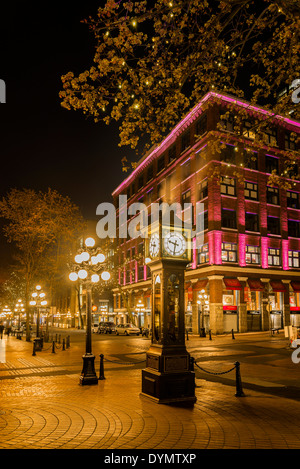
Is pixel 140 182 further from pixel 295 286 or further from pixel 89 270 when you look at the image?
pixel 89 270

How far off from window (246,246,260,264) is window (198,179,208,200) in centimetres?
726

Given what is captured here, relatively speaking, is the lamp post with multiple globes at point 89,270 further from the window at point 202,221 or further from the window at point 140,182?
the window at point 140,182

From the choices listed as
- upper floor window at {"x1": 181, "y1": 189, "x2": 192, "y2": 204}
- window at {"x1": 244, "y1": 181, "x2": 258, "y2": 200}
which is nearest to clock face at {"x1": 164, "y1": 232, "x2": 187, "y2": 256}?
window at {"x1": 244, "y1": 181, "x2": 258, "y2": 200}

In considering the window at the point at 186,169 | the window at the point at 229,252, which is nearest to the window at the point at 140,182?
the window at the point at 186,169

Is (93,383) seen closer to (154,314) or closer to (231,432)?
(154,314)

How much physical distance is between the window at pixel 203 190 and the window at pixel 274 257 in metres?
9.68

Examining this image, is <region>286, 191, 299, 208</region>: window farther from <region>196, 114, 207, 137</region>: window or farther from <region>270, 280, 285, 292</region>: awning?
<region>196, 114, 207, 137</region>: window

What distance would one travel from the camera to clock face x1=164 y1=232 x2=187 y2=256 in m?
9.90

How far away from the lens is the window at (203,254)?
39938mm

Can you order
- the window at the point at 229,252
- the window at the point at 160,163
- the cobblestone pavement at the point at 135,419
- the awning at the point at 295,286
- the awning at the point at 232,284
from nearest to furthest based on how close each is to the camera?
the cobblestone pavement at the point at 135,419, the awning at the point at 232,284, the window at the point at 229,252, the awning at the point at 295,286, the window at the point at 160,163

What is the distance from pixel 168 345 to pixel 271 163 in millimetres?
39034

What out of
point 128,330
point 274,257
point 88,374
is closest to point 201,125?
point 274,257

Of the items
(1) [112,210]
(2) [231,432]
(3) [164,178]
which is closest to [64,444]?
(2) [231,432]

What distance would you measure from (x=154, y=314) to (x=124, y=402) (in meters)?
2.25
